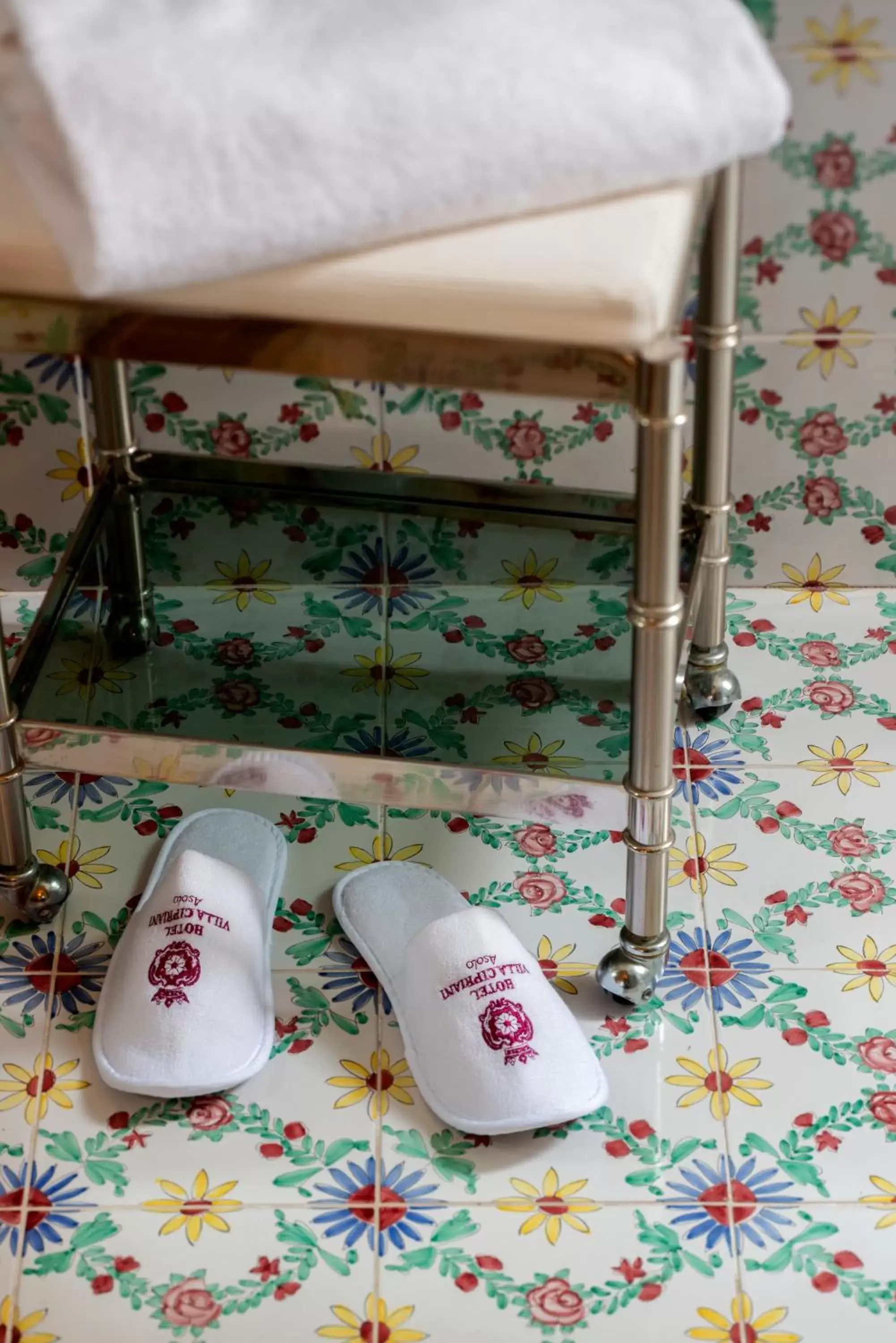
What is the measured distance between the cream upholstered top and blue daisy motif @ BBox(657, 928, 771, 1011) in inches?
19.8

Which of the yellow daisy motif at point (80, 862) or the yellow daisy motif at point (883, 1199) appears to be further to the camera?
the yellow daisy motif at point (80, 862)

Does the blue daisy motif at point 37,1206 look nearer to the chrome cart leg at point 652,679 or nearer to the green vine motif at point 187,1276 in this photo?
the green vine motif at point 187,1276

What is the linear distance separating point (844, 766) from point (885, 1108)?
12.8 inches

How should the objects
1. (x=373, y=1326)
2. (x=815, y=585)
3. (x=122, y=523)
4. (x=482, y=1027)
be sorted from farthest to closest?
(x=815, y=585), (x=122, y=523), (x=482, y=1027), (x=373, y=1326)

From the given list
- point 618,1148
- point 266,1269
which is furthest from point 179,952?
point 618,1148

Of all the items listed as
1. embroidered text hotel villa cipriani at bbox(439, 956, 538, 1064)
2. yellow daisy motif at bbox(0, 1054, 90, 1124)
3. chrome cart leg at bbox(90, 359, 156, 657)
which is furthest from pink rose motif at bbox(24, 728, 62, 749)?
embroidered text hotel villa cipriani at bbox(439, 956, 538, 1064)

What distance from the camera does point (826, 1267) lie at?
36.1 inches

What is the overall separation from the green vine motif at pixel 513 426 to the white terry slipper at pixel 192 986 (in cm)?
42

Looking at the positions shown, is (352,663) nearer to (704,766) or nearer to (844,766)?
(704,766)

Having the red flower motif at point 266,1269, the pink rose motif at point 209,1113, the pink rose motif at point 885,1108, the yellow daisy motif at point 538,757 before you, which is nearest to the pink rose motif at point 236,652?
the yellow daisy motif at point 538,757

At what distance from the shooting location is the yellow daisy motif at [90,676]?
1098mm

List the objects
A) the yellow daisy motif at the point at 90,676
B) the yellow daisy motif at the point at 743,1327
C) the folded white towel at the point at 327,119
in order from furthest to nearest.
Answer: the yellow daisy motif at the point at 90,676, the yellow daisy motif at the point at 743,1327, the folded white towel at the point at 327,119

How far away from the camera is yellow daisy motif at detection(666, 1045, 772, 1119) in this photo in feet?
3.31

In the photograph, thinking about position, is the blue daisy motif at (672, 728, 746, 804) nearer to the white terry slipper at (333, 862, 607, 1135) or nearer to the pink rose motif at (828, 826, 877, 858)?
the pink rose motif at (828, 826, 877, 858)
